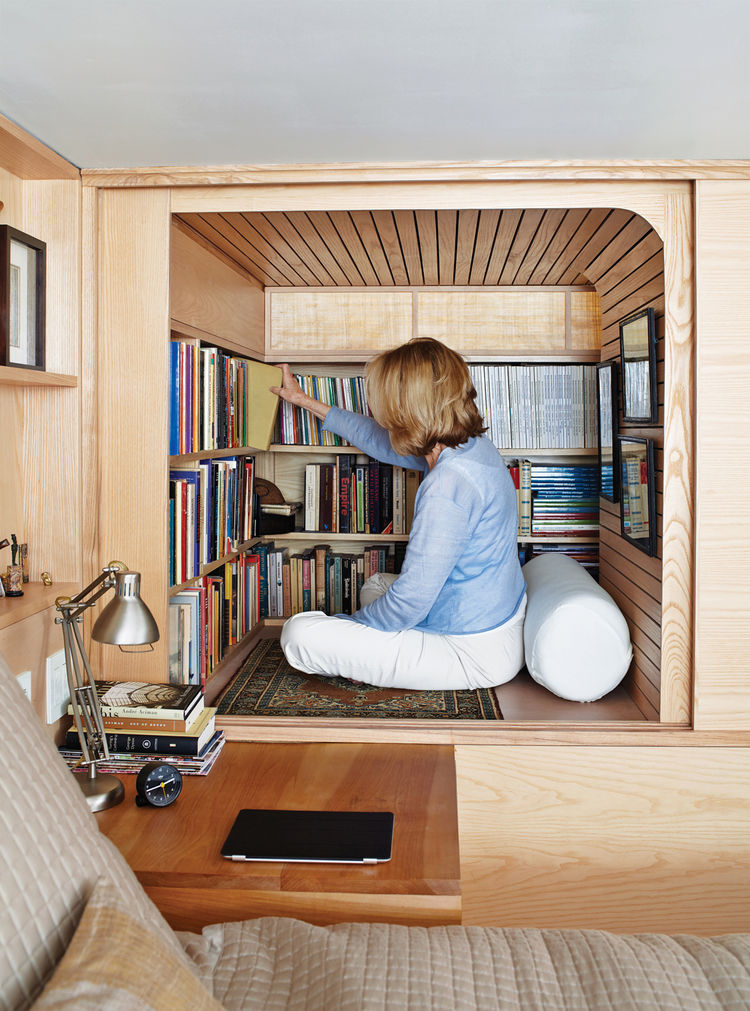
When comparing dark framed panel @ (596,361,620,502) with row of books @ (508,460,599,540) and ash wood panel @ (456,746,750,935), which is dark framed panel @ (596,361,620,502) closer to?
row of books @ (508,460,599,540)

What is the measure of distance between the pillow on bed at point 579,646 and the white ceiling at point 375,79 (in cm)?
132

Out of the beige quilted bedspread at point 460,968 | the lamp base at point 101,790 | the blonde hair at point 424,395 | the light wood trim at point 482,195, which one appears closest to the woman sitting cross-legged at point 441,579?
the blonde hair at point 424,395

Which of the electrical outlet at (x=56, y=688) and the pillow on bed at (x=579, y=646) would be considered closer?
the electrical outlet at (x=56, y=688)

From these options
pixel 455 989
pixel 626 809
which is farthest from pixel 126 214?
pixel 626 809

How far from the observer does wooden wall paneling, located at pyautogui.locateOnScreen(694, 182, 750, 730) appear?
2.21 metres

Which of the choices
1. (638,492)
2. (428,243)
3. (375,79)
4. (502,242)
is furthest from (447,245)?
(375,79)

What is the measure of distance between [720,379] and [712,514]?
0.37 m

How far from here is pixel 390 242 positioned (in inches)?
114

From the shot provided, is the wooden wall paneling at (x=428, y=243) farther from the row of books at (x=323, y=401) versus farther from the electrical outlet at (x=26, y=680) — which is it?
the electrical outlet at (x=26, y=680)

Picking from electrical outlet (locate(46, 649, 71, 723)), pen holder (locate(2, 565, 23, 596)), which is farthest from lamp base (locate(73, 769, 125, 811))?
pen holder (locate(2, 565, 23, 596))

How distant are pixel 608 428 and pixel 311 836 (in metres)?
2.06

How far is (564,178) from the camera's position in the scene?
220cm

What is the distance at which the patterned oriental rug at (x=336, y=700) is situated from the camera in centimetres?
248

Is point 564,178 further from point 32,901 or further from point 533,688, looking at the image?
point 32,901
